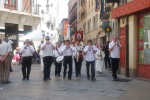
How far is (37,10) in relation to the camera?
30891mm

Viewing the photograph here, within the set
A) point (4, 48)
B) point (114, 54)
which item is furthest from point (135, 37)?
point (4, 48)

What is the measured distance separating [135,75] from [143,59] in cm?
86

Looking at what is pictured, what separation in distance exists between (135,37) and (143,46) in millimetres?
600

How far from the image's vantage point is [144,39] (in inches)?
505

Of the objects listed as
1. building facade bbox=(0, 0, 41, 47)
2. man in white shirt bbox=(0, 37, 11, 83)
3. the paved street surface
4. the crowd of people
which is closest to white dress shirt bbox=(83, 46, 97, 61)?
the crowd of people

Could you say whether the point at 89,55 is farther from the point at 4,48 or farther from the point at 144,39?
the point at 4,48

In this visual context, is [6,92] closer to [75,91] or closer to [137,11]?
[75,91]

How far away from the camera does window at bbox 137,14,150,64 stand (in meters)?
12.6

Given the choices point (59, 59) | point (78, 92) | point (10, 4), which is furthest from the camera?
point (10, 4)

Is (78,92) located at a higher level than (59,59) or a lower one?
lower

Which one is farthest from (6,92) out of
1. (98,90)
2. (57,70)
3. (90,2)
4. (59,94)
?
(90,2)

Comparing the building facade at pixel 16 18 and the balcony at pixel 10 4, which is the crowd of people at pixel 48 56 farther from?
the balcony at pixel 10 4

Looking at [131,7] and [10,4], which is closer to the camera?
[131,7]

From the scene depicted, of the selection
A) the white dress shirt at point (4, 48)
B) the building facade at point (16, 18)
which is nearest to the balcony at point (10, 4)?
the building facade at point (16, 18)
